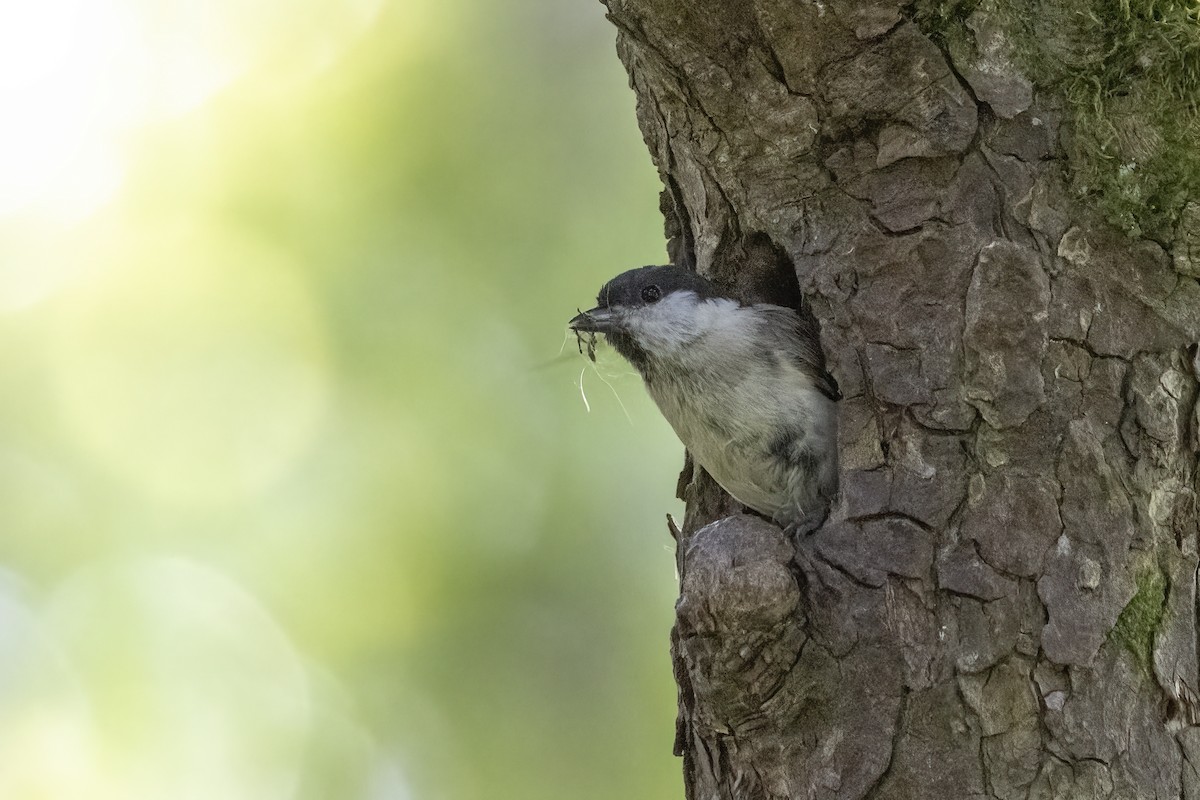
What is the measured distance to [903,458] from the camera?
2.74 meters

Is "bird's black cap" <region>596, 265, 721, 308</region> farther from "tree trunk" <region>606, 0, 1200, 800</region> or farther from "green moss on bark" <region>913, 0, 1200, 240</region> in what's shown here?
"green moss on bark" <region>913, 0, 1200, 240</region>

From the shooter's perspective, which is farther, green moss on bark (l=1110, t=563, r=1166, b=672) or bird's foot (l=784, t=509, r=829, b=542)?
bird's foot (l=784, t=509, r=829, b=542)

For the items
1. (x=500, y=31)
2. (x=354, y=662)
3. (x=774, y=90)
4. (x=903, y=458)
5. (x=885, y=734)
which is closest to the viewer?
(x=885, y=734)

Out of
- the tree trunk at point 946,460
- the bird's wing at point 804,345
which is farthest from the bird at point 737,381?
the tree trunk at point 946,460

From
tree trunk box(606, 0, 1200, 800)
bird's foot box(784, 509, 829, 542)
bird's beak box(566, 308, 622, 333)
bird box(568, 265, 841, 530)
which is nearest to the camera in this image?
tree trunk box(606, 0, 1200, 800)

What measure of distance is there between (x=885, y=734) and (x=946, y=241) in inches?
46.2

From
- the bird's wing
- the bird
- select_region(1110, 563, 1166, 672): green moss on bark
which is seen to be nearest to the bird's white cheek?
the bird

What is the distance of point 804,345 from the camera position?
346 centimetres

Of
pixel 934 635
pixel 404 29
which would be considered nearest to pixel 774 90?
pixel 934 635

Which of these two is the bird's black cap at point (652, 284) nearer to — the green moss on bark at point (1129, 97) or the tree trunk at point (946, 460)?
the tree trunk at point (946, 460)

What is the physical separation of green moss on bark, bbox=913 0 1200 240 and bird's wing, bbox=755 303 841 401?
36.0 inches

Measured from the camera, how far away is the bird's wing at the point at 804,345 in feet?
11.2

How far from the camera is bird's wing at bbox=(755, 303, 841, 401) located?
135 inches

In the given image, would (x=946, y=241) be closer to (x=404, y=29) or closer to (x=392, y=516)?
(x=392, y=516)
